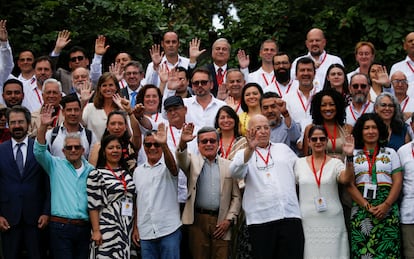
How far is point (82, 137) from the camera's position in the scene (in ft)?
31.5

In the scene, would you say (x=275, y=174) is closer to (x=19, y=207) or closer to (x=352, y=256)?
(x=352, y=256)

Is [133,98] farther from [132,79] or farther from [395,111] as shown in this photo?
[395,111]

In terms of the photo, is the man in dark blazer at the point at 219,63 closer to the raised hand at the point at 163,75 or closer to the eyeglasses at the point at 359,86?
the raised hand at the point at 163,75

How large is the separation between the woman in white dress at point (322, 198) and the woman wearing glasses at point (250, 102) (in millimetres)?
1145

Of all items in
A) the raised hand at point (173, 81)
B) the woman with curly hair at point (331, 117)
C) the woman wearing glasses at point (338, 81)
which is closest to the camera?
the woman with curly hair at point (331, 117)

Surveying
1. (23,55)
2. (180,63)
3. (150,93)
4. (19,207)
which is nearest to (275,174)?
(150,93)

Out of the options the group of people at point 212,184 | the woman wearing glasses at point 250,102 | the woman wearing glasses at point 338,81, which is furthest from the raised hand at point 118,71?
the woman wearing glasses at point 338,81

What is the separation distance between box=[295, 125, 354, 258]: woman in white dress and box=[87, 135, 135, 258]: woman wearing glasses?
1862 mm

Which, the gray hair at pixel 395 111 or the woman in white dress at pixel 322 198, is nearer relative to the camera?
the woman in white dress at pixel 322 198

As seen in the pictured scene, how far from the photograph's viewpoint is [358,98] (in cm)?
1025

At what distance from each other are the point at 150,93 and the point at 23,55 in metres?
2.33

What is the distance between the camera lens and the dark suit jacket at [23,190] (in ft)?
29.8

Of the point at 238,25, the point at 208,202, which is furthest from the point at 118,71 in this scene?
the point at 238,25

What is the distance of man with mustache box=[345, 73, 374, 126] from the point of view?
1024cm
